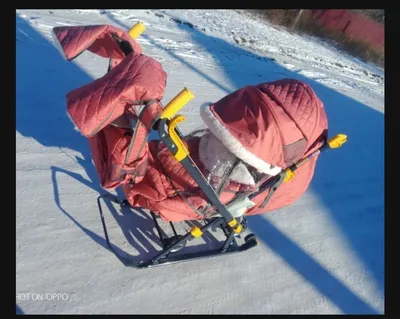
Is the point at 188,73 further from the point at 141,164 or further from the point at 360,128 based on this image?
the point at 141,164

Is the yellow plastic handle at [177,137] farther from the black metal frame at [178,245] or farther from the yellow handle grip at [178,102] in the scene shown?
the black metal frame at [178,245]

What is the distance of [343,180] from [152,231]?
2.02 m

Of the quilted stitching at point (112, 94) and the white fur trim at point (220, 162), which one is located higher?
the quilted stitching at point (112, 94)

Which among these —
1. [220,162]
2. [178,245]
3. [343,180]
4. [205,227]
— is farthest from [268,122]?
[343,180]

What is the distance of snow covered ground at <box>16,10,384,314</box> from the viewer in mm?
A: 2027

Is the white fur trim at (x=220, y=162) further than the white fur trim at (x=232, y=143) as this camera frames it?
Yes

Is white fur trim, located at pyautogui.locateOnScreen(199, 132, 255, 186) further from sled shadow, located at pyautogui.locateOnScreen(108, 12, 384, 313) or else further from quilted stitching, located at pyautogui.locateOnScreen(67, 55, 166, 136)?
sled shadow, located at pyautogui.locateOnScreen(108, 12, 384, 313)

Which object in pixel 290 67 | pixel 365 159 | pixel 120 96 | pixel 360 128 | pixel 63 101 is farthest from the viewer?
pixel 290 67

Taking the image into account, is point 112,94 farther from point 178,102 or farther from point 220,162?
point 220,162

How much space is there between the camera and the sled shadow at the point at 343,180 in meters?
2.58

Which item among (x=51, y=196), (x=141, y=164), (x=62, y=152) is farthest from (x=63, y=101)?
(x=141, y=164)

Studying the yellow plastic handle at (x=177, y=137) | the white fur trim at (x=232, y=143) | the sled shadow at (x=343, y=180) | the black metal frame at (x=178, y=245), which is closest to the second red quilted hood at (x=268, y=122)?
the white fur trim at (x=232, y=143)

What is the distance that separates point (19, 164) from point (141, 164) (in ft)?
3.23

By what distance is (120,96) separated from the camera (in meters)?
1.50
